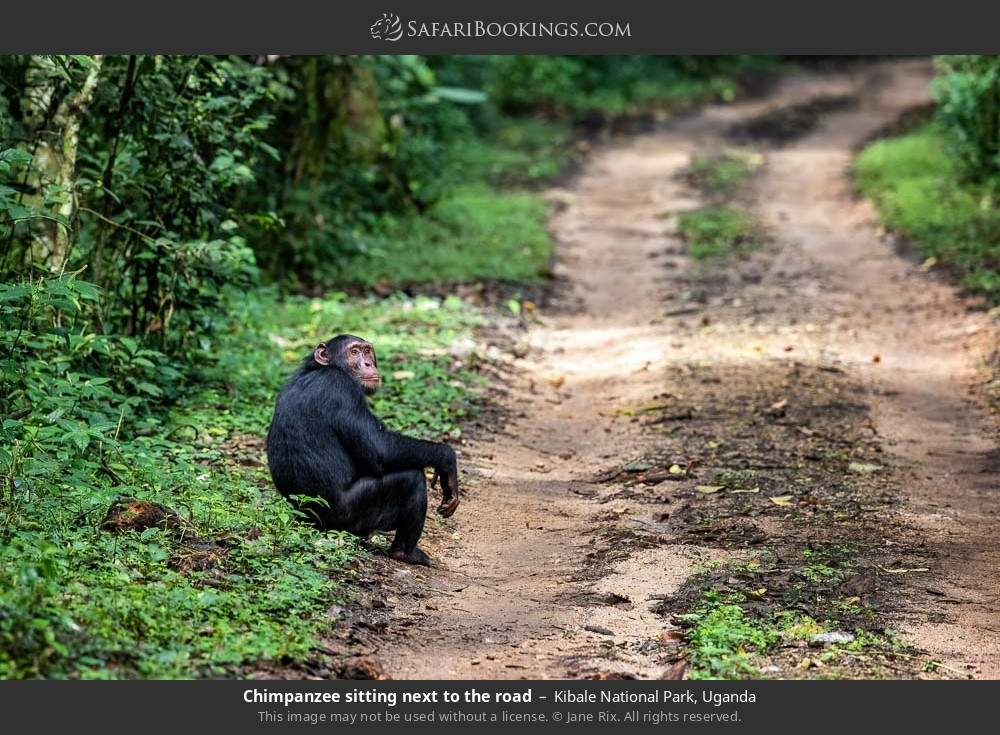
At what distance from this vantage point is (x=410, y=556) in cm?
749

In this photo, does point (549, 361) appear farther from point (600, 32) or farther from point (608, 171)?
point (608, 171)

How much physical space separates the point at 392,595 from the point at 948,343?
28.0ft

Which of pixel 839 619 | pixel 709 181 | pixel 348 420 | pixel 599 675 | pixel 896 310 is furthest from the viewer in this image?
pixel 709 181

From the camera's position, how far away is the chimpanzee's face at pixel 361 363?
768 centimetres

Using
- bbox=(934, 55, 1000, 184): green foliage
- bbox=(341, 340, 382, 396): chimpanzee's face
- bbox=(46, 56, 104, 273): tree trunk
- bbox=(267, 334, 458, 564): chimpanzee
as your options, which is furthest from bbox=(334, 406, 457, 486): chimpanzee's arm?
bbox=(934, 55, 1000, 184): green foliage

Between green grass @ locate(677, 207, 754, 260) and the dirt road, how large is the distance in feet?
1.10

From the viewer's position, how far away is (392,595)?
6.96 meters

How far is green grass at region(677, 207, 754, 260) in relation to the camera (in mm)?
17997

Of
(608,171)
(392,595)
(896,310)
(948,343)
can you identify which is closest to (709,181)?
(608,171)

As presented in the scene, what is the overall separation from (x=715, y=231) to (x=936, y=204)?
3.49 metres

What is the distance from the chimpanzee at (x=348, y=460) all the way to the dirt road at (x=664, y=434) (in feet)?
1.06

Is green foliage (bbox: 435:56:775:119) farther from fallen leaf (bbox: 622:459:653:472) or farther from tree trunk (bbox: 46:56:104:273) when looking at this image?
fallen leaf (bbox: 622:459:653:472)

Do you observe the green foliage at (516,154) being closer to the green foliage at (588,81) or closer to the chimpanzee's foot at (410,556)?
the green foliage at (588,81)

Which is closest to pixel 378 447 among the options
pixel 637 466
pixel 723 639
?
pixel 723 639
